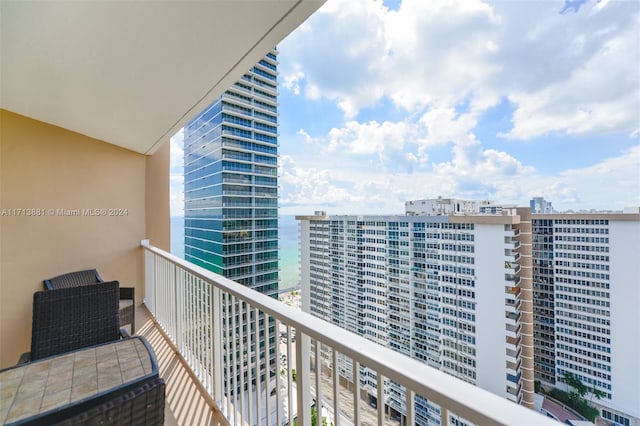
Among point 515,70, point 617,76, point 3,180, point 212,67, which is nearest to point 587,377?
point 617,76

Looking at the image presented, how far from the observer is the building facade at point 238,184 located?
7367 mm

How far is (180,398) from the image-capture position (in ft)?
7.11

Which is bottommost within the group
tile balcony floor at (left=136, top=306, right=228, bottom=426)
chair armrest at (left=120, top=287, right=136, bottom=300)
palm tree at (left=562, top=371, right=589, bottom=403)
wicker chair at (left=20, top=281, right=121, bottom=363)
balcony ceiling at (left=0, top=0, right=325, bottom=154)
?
Answer: palm tree at (left=562, top=371, right=589, bottom=403)

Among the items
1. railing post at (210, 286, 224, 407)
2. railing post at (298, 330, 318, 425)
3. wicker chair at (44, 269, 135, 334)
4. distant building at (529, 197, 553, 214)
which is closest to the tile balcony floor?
railing post at (210, 286, 224, 407)

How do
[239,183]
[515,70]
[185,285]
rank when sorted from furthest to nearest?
[239,183], [515,70], [185,285]

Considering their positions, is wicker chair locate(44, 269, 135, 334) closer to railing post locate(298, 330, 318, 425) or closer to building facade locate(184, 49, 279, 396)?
railing post locate(298, 330, 318, 425)

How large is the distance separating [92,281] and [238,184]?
213 inches

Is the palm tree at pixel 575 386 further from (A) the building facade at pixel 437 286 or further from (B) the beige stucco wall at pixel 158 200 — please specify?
(B) the beige stucco wall at pixel 158 200

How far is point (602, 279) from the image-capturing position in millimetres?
3195

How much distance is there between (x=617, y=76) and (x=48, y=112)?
7.19 m

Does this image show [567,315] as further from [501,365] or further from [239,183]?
[239,183]

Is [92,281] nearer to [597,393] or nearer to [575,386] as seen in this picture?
[575,386]

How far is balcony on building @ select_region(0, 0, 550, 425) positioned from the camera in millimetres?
1106

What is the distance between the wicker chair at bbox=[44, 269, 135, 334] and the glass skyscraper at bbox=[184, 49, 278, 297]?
3.51 m
